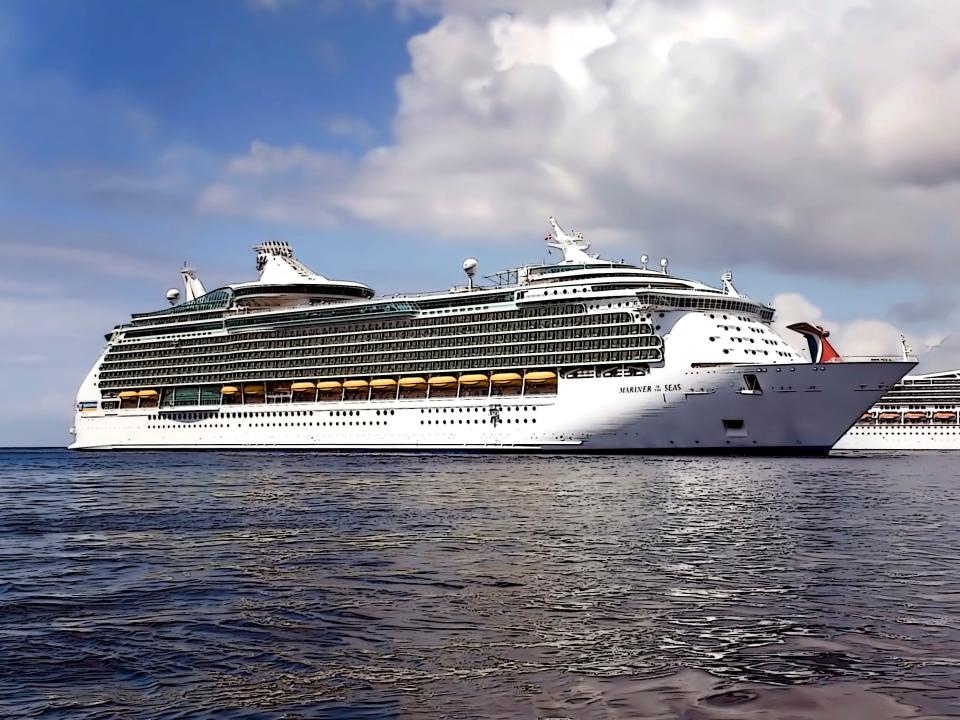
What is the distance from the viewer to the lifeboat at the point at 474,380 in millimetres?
76938

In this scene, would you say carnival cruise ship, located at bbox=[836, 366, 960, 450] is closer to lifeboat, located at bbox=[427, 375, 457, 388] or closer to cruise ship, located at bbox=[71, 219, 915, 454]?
cruise ship, located at bbox=[71, 219, 915, 454]

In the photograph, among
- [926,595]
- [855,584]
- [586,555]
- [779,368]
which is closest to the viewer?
[926,595]

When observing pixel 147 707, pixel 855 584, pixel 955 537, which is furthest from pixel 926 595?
pixel 147 707

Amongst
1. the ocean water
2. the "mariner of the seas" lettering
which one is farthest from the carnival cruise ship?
the ocean water

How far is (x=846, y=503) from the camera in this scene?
31875 mm

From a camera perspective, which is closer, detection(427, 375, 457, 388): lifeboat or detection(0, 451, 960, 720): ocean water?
detection(0, 451, 960, 720): ocean water

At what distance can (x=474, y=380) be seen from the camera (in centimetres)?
7712

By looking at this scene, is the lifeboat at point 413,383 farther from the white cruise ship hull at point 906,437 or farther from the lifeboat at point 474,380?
the white cruise ship hull at point 906,437

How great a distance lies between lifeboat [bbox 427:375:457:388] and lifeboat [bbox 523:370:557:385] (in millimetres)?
8051

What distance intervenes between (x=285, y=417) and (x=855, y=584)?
7703cm

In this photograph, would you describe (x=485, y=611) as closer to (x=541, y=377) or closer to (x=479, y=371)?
(x=541, y=377)

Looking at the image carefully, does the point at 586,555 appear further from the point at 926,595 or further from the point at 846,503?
the point at 846,503

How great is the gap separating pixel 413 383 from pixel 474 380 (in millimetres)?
6722

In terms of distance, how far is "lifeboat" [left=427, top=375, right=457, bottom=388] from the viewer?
79.2m
